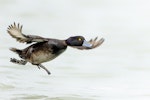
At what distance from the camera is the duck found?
4496mm

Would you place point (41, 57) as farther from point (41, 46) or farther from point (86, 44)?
point (86, 44)

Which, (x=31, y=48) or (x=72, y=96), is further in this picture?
(x=72, y=96)

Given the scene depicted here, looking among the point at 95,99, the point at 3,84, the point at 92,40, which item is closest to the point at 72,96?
the point at 95,99

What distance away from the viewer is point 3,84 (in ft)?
48.4

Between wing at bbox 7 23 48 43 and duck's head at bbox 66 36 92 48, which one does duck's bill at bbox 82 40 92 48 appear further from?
wing at bbox 7 23 48 43

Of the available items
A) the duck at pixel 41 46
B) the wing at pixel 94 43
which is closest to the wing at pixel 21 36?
the duck at pixel 41 46

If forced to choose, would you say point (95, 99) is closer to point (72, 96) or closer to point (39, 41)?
point (72, 96)

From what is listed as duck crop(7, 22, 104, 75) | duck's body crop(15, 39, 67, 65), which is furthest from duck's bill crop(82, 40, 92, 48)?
duck's body crop(15, 39, 67, 65)

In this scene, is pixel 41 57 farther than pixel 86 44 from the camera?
No

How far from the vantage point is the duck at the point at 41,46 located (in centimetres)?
450

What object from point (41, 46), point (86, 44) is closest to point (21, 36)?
point (41, 46)

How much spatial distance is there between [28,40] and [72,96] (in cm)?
961

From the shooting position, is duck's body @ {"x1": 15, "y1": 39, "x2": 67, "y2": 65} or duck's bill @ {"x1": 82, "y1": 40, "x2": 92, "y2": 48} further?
duck's bill @ {"x1": 82, "y1": 40, "x2": 92, "y2": 48}

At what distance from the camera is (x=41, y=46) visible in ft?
→ 15.1
